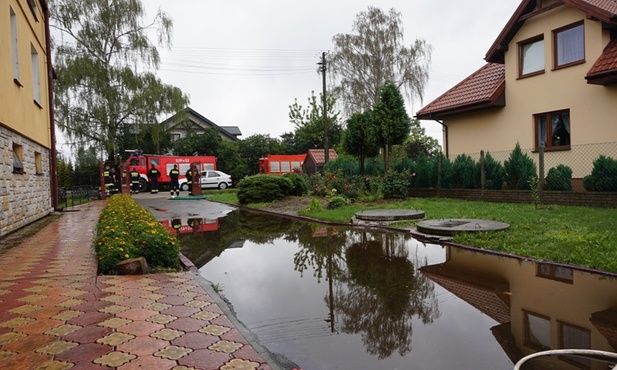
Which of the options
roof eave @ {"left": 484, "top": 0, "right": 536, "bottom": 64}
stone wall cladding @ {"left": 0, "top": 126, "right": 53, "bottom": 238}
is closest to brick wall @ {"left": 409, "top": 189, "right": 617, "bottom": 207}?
roof eave @ {"left": 484, "top": 0, "right": 536, "bottom": 64}

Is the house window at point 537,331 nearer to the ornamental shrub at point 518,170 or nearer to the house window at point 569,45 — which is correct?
the ornamental shrub at point 518,170

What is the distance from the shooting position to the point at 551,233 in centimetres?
752

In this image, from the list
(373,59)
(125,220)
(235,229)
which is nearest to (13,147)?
(125,220)

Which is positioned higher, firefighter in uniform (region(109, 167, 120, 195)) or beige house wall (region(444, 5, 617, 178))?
beige house wall (region(444, 5, 617, 178))

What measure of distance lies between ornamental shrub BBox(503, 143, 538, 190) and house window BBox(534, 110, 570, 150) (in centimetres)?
94

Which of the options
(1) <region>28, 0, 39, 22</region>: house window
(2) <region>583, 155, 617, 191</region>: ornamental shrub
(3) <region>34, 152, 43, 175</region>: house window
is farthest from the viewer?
(3) <region>34, 152, 43, 175</region>: house window

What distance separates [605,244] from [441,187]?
33.2 ft

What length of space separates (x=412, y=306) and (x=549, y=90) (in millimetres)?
13117

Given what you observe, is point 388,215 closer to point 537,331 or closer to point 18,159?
point 537,331

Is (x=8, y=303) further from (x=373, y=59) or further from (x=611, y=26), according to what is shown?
(x=373, y=59)

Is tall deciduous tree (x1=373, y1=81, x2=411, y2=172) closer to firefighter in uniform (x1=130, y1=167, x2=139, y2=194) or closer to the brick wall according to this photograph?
the brick wall

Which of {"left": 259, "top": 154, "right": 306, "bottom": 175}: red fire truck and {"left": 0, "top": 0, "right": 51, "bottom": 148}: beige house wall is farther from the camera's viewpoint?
{"left": 259, "top": 154, "right": 306, "bottom": 175}: red fire truck

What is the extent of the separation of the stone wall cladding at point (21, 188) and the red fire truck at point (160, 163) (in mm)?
16141

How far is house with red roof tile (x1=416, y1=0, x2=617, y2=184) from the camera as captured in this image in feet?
43.0
